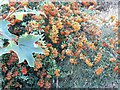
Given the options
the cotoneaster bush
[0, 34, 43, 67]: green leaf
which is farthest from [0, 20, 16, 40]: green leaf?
the cotoneaster bush

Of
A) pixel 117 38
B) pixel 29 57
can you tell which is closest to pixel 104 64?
pixel 117 38

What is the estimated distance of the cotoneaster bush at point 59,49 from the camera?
81.5 inches

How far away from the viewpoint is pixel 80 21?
2236mm

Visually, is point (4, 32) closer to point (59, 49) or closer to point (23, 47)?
point (23, 47)

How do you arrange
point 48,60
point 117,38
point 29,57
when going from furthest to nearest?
1. point 117,38
2. point 48,60
3. point 29,57

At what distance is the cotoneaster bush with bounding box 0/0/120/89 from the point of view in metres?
2.07

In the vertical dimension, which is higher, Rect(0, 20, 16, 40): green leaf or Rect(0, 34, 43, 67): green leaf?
Rect(0, 20, 16, 40): green leaf

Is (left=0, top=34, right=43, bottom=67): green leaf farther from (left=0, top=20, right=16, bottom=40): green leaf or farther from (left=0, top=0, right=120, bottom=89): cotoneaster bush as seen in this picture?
(left=0, top=0, right=120, bottom=89): cotoneaster bush

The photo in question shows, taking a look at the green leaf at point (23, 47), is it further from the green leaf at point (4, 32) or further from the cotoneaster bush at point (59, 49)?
the cotoneaster bush at point (59, 49)

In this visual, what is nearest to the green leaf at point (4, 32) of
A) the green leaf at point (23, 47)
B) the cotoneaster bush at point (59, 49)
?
the green leaf at point (23, 47)

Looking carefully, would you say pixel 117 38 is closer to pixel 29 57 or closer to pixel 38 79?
pixel 38 79

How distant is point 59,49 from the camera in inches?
87.3

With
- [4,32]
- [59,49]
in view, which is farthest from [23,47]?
[59,49]

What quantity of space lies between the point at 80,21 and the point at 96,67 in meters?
0.38
